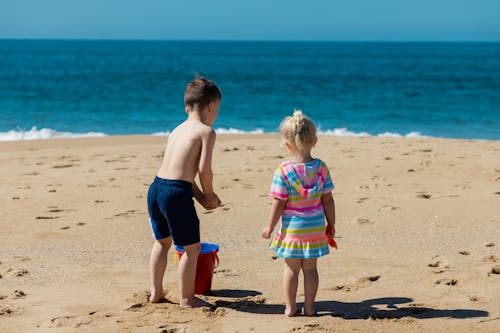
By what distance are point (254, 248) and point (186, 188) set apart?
65.2 inches

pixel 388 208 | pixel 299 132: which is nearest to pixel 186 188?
pixel 299 132

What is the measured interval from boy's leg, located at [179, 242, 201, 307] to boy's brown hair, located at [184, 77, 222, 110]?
0.84 m

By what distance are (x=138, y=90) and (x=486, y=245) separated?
26.2 metres

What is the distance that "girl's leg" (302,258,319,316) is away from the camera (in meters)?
4.04

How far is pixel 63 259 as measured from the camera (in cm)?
535

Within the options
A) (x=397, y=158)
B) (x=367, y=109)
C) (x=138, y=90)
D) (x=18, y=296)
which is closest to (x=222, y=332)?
(x=18, y=296)

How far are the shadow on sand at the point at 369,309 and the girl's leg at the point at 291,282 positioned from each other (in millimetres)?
130

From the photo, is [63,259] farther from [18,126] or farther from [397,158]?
[18,126]

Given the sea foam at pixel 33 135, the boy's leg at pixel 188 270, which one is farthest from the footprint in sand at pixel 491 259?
the sea foam at pixel 33 135

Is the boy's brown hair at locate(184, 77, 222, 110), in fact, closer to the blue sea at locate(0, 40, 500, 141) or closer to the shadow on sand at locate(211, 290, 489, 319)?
the shadow on sand at locate(211, 290, 489, 319)

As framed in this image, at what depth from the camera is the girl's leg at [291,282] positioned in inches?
159

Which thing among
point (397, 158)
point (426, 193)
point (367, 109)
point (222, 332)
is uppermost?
point (367, 109)

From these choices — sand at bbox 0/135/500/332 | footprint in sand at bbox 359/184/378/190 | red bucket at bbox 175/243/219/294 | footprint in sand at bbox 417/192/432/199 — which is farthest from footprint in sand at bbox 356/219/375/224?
red bucket at bbox 175/243/219/294

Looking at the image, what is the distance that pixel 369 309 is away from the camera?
13.8 feet
